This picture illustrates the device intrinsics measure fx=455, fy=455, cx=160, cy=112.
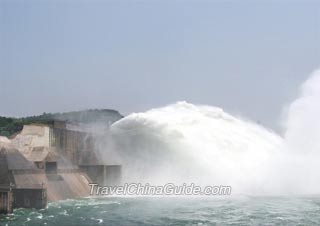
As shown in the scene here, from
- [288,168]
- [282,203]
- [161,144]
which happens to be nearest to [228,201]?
[282,203]

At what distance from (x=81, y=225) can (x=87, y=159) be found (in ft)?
104

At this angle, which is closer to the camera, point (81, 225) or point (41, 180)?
point (81, 225)

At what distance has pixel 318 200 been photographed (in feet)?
147

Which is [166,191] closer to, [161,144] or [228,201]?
[161,144]

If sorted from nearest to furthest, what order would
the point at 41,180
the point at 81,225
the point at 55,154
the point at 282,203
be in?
the point at 81,225 → the point at 282,203 → the point at 41,180 → the point at 55,154

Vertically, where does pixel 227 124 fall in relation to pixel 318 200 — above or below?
above

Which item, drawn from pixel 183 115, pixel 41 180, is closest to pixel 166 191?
pixel 183 115

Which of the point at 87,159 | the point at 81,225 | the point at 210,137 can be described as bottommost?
the point at 81,225

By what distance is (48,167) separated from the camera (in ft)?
167

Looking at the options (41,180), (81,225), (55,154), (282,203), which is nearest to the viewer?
(81,225)

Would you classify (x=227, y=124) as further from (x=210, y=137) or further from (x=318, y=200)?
(x=318, y=200)

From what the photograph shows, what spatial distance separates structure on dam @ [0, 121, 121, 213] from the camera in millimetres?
42281

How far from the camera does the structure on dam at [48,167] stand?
42281 millimetres

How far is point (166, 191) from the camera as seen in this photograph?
183 ft
